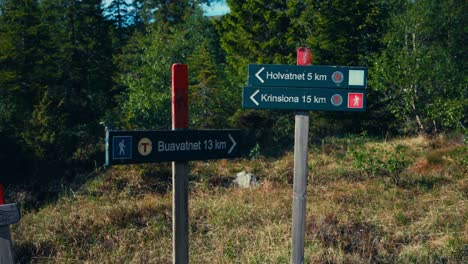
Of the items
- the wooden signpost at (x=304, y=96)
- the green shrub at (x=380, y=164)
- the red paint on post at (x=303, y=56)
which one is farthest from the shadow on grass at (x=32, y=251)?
the green shrub at (x=380, y=164)

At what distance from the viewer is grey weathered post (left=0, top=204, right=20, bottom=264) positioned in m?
3.36

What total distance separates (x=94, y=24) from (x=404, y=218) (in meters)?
22.7

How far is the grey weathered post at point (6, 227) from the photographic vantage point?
3.36 metres

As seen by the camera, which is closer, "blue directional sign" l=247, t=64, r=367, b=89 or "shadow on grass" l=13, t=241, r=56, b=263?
"blue directional sign" l=247, t=64, r=367, b=89

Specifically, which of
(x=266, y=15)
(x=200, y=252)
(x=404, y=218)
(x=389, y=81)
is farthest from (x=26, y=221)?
(x=266, y=15)

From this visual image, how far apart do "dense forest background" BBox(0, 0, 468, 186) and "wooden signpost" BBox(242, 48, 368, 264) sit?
36.6ft

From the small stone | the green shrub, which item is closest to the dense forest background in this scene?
the small stone

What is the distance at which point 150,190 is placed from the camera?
1210 centimetres

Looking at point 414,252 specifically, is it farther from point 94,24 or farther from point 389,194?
point 94,24

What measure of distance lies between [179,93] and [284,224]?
11.8 ft

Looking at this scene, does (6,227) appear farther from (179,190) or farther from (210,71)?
(210,71)

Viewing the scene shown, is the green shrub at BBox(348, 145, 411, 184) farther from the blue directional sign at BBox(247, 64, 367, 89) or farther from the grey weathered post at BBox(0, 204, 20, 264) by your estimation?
the grey weathered post at BBox(0, 204, 20, 264)

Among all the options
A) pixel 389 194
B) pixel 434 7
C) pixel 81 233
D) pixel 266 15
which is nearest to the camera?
pixel 81 233

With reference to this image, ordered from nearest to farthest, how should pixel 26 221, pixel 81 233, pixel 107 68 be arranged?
pixel 81 233 → pixel 26 221 → pixel 107 68
